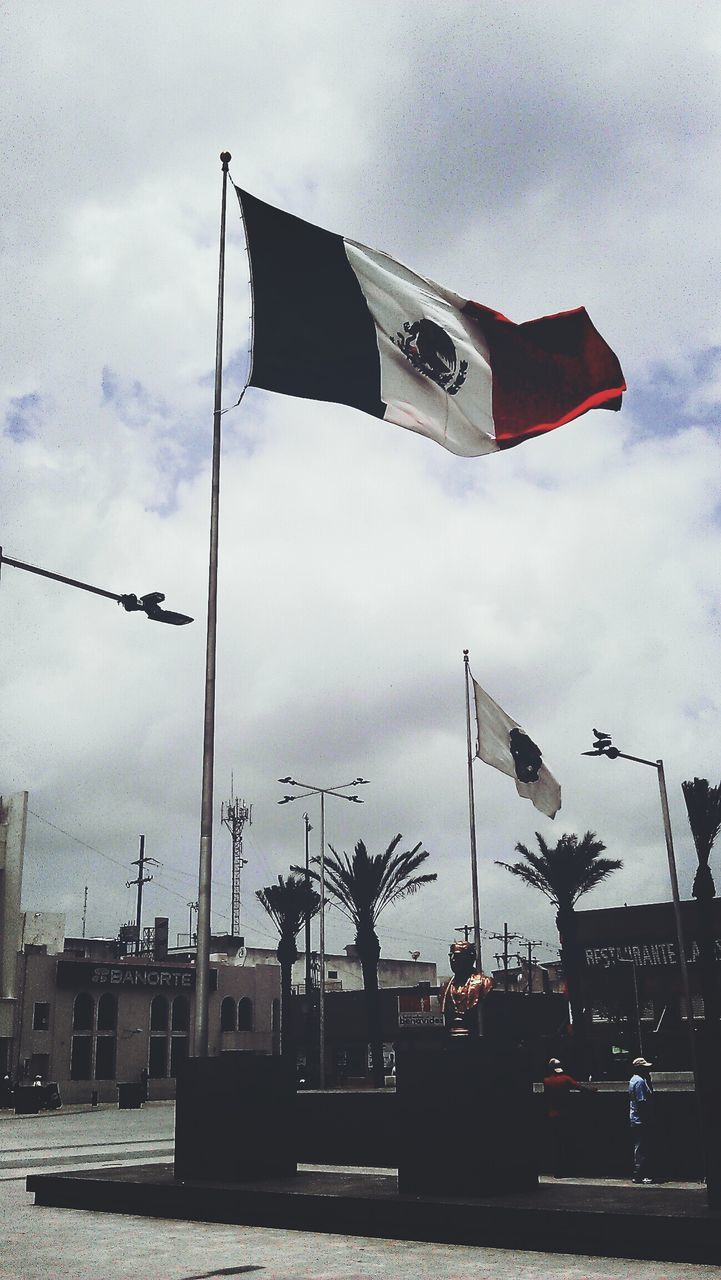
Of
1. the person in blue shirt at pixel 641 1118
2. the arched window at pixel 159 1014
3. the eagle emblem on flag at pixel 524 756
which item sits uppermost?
the eagle emblem on flag at pixel 524 756

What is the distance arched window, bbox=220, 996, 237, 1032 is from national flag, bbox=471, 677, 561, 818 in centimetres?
3700

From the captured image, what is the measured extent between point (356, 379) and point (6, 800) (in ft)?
128

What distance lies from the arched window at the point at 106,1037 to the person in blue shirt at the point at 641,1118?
41.1 meters

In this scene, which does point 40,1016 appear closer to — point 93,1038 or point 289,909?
point 93,1038

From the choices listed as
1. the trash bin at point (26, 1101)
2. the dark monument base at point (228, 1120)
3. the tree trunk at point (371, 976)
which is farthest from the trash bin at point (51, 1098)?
the dark monument base at point (228, 1120)

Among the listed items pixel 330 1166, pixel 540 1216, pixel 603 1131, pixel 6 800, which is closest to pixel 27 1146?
pixel 330 1166

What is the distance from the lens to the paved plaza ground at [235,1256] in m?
9.74

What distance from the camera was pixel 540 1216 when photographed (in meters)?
11.0

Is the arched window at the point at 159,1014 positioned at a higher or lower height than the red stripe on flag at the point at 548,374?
lower

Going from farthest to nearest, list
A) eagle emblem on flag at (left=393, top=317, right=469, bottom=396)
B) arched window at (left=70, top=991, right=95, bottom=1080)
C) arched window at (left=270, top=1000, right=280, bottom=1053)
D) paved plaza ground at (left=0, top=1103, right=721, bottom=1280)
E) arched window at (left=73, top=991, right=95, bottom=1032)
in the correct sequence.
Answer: arched window at (left=270, top=1000, right=280, bottom=1053)
arched window at (left=73, top=991, right=95, bottom=1032)
arched window at (left=70, top=991, right=95, bottom=1080)
eagle emblem on flag at (left=393, top=317, right=469, bottom=396)
paved plaza ground at (left=0, top=1103, right=721, bottom=1280)

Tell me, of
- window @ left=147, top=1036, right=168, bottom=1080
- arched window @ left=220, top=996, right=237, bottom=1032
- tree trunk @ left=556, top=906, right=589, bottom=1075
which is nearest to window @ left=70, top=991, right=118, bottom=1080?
window @ left=147, top=1036, right=168, bottom=1080

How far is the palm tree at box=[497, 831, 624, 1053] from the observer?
4759cm

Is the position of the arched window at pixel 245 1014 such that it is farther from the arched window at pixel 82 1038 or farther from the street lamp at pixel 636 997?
the street lamp at pixel 636 997

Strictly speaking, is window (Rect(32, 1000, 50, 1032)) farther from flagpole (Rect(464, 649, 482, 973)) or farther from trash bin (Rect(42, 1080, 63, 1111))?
flagpole (Rect(464, 649, 482, 973))
